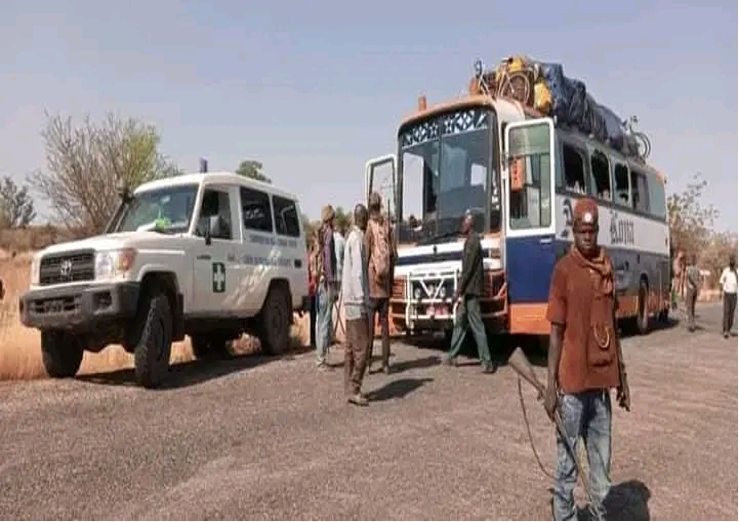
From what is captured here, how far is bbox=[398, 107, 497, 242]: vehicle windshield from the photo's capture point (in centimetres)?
1060

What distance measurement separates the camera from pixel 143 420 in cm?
699

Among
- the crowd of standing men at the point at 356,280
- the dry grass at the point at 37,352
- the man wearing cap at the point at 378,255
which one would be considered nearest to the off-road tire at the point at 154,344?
the crowd of standing men at the point at 356,280

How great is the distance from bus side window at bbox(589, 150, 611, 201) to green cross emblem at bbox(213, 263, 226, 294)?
20.0 feet

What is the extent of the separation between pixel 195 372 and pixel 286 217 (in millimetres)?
3255

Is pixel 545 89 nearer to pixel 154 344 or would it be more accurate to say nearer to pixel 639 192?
pixel 639 192

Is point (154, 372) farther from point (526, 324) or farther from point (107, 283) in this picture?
point (526, 324)

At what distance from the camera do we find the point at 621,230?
1402 cm

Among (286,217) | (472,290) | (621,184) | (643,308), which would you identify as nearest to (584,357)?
(472,290)

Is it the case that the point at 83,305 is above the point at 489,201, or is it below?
below

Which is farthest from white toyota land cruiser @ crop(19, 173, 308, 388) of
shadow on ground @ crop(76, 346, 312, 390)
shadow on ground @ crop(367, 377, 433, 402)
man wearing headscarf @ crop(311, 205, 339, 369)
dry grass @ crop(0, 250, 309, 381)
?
shadow on ground @ crop(367, 377, 433, 402)

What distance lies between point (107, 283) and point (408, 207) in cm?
504

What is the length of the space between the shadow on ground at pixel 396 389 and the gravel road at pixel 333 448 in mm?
23

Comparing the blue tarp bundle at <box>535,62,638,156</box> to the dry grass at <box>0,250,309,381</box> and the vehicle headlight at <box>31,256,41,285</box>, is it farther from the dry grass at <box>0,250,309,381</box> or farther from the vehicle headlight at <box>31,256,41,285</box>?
the vehicle headlight at <box>31,256,41,285</box>

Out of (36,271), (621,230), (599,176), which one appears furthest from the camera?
(621,230)
